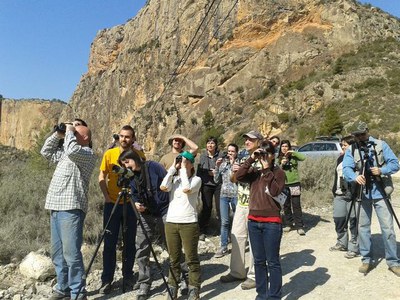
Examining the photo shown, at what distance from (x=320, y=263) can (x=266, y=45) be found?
4369 centimetres

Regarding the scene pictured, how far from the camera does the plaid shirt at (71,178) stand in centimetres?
414

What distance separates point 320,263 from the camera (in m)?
5.43

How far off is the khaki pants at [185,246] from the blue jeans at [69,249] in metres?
1.01

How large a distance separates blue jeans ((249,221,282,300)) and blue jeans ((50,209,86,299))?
6.40ft

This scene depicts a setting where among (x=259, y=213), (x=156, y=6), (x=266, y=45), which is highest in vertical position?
(x=156, y=6)

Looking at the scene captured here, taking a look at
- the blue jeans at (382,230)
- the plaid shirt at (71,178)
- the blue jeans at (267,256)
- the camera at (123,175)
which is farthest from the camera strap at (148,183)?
the blue jeans at (382,230)

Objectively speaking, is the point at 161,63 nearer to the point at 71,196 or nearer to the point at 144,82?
the point at 144,82

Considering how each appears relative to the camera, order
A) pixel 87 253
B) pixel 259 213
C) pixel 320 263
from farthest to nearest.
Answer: pixel 87 253, pixel 320 263, pixel 259 213

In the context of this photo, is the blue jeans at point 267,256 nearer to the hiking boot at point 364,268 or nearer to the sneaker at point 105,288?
the hiking boot at point 364,268

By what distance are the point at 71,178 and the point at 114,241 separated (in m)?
1.14

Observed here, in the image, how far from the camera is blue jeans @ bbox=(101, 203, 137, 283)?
482 centimetres

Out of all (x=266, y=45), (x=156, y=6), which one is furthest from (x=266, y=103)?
(x=156, y=6)

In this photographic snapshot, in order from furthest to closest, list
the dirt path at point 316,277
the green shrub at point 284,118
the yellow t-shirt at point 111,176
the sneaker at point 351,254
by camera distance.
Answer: the green shrub at point 284,118, the sneaker at point 351,254, the yellow t-shirt at point 111,176, the dirt path at point 316,277

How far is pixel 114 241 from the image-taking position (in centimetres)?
487
